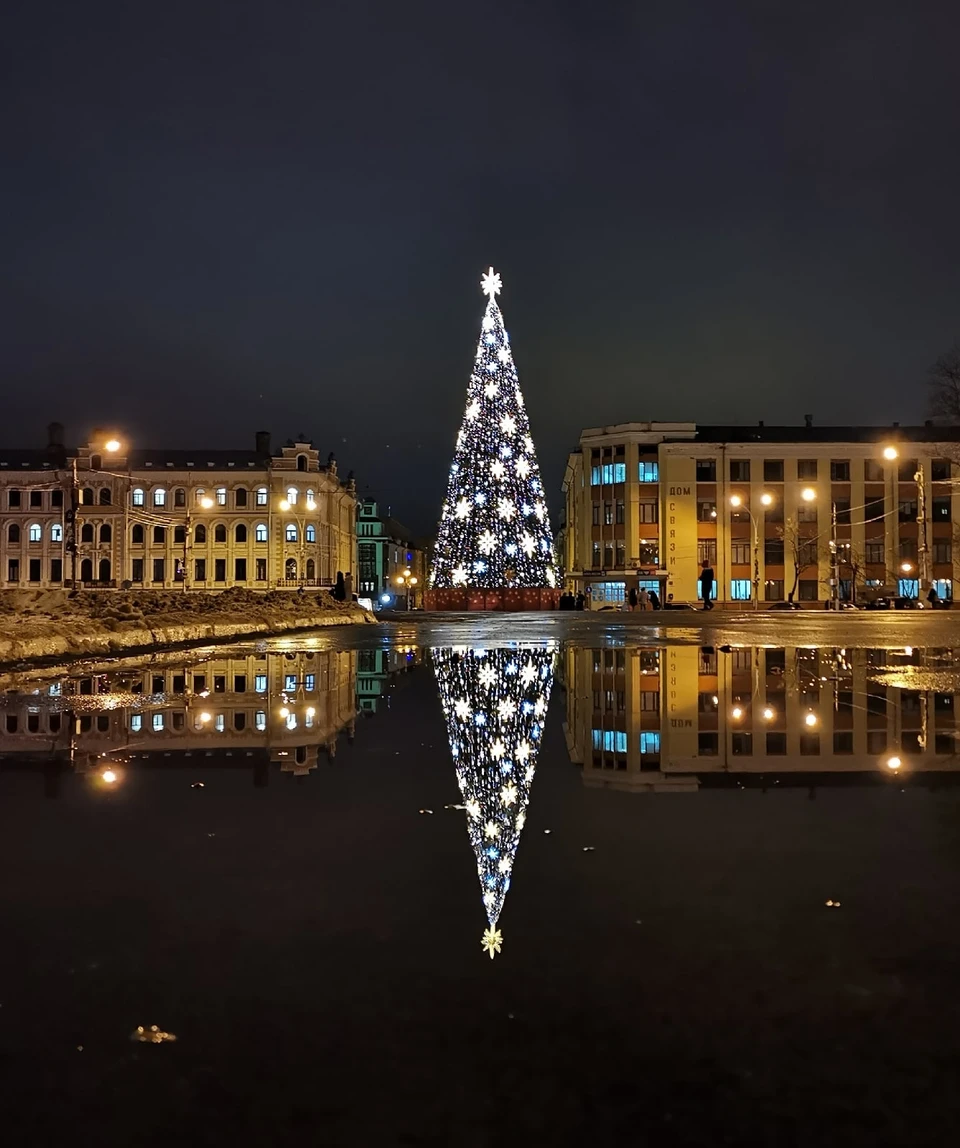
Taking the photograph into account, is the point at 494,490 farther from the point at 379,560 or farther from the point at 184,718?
the point at 379,560

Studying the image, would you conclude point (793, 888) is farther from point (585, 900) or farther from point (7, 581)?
point (7, 581)

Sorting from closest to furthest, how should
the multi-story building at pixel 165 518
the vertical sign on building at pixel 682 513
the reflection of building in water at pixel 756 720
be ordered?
the reflection of building in water at pixel 756 720 < the vertical sign on building at pixel 682 513 < the multi-story building at pixel 165 518

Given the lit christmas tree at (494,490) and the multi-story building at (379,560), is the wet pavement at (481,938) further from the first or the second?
the multi-story building at (379,560)

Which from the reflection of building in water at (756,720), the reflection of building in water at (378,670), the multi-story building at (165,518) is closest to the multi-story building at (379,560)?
the multi-story building at (165,518)

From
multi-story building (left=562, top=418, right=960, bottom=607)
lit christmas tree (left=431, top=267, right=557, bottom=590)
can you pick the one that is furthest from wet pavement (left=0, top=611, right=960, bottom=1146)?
multi-story building (left=562, top=418, right=960, bottom=607)

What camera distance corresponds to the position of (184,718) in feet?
22.6

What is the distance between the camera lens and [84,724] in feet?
21.7

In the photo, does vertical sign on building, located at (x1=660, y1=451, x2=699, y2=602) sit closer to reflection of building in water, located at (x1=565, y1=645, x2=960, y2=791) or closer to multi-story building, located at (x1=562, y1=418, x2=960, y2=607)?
multi-story building, located at (x1=562, y1=418, x2=960, y2=607)

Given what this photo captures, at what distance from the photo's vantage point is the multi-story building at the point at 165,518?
342ft

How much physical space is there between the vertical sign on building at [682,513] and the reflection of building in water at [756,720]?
73.5 metres

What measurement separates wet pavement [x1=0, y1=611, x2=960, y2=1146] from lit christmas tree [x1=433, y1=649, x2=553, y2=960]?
30 mm

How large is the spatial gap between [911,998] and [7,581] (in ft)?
368

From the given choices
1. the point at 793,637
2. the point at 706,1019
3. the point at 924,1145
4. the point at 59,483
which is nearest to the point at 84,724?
the point at 706,1019

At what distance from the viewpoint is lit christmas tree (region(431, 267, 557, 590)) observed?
5116 cm
